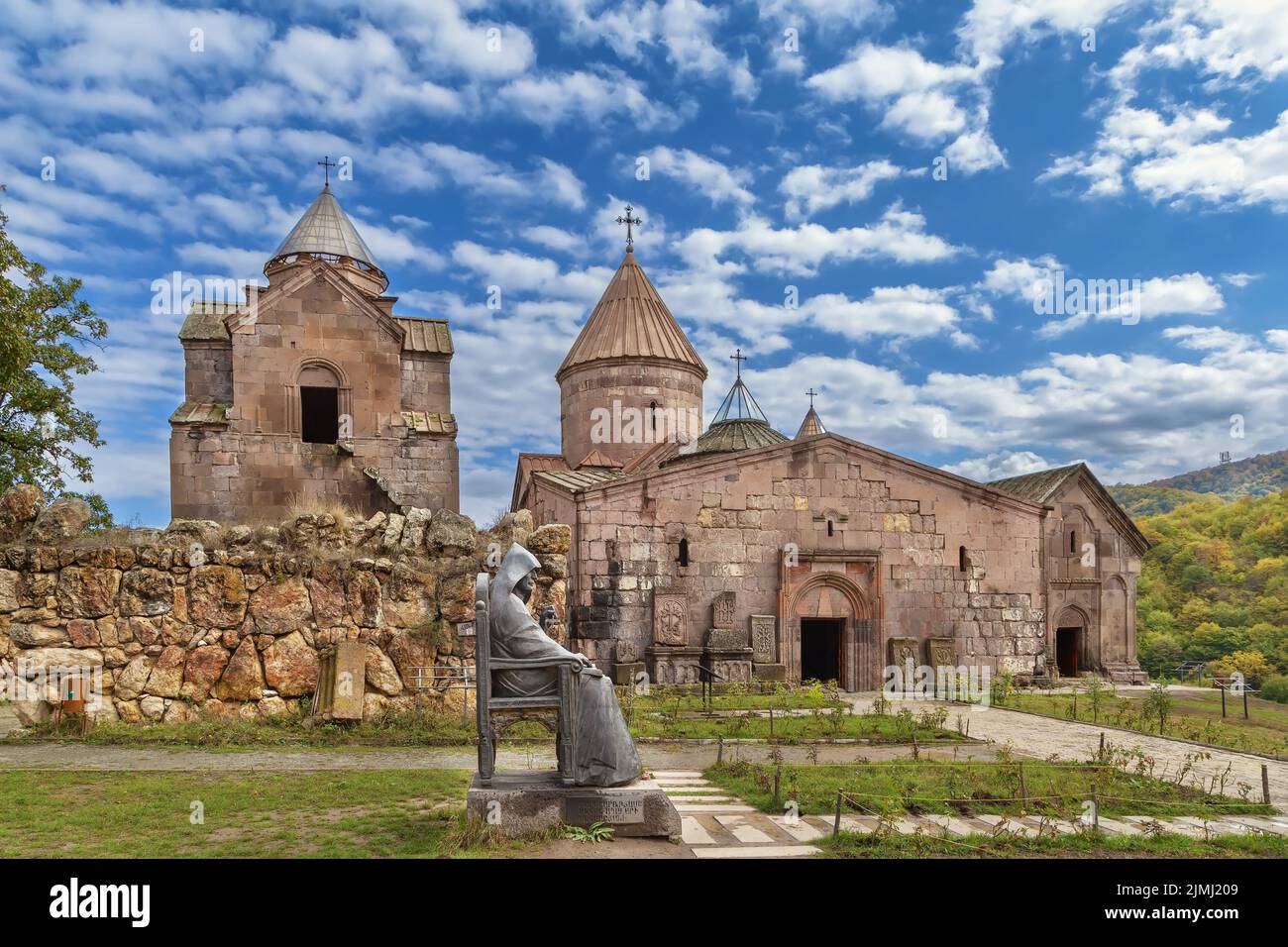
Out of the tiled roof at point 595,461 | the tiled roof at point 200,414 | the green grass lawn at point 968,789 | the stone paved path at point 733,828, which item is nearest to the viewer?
the stone paved path at point 733,828

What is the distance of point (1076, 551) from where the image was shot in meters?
24.0

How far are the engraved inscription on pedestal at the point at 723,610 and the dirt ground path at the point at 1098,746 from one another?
510 cm

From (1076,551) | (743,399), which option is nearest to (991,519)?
(1076,551)

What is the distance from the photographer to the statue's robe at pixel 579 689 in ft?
21.0

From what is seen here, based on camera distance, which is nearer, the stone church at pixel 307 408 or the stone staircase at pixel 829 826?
the stone staircase at pixel 829 826

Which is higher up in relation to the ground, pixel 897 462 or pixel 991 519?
pixel 897 462

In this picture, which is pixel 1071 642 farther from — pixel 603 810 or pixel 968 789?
pixel 603 810

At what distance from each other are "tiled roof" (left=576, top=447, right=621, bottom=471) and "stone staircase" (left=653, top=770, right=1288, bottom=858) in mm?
19098

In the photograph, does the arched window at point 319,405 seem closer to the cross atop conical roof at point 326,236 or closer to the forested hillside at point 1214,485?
the cross atop conical roof at point 326,236

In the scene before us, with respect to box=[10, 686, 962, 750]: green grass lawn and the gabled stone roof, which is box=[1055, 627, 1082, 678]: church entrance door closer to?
box=[10, 686, 962, 750]: green grass lawn

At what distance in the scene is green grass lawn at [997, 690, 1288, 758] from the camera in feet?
40.9

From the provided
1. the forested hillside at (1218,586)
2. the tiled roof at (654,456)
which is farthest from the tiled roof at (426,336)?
the forested hillside at (1218,586)
